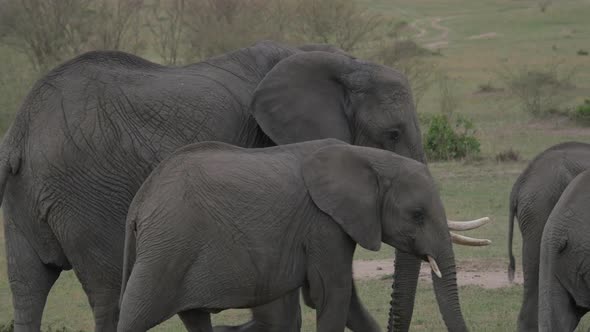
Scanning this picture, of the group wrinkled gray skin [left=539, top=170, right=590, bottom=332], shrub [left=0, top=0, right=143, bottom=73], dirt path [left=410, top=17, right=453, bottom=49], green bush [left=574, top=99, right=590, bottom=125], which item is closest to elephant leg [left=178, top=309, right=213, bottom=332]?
wrinkled gray skin [left=539, top=170, right=590, bottom=332]

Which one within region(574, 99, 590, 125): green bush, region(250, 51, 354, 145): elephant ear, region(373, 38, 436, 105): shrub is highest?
region(250, 51, 354, 145): elephant ear

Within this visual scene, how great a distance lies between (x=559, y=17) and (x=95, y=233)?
4380 centimetres

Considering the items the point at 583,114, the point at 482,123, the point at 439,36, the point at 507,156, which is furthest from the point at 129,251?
the point at 439,36

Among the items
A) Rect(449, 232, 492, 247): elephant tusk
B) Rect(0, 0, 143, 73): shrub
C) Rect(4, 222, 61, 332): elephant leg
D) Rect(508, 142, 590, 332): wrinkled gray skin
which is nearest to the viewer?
Rect(449, 232, 492, 247): elephant tusk

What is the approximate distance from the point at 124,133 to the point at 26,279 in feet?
3.38

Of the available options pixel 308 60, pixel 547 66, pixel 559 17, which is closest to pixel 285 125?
pixel 308 60

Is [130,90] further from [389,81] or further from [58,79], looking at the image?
[389,81]

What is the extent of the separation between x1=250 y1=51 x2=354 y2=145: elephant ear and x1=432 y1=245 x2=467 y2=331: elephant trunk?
1279 mm

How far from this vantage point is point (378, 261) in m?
12.1

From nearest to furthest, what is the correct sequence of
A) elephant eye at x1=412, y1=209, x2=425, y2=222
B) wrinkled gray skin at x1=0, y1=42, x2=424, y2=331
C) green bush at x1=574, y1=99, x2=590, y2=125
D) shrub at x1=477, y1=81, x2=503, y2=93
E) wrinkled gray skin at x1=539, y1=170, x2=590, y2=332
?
elephant eye at x1=412, y1=209, x2=425, y2=222
wrinkled gray skin at x1=539, y1=170, x2=590, y2=332
wrinkled gray skin at x1=0, y1=42, x2=424, y2=331
green bush at x1=574, y1=99, x2=590, y2=125
shrub at x1=477, y1=81, x2=503, y2=93

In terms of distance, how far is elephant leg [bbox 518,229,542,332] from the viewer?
7945 mm

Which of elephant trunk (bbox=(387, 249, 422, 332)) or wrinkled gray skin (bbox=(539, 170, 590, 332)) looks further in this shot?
elephant trunk (bbox=(387, 249, 422, 332))

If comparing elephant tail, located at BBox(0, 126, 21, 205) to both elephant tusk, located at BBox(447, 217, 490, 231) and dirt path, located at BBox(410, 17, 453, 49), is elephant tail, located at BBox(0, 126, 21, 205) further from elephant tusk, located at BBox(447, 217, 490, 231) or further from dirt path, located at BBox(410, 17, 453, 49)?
dirt path, located at BBox(410, 17, 453, 49)

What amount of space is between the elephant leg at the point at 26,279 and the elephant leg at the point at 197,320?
3.53 ft
